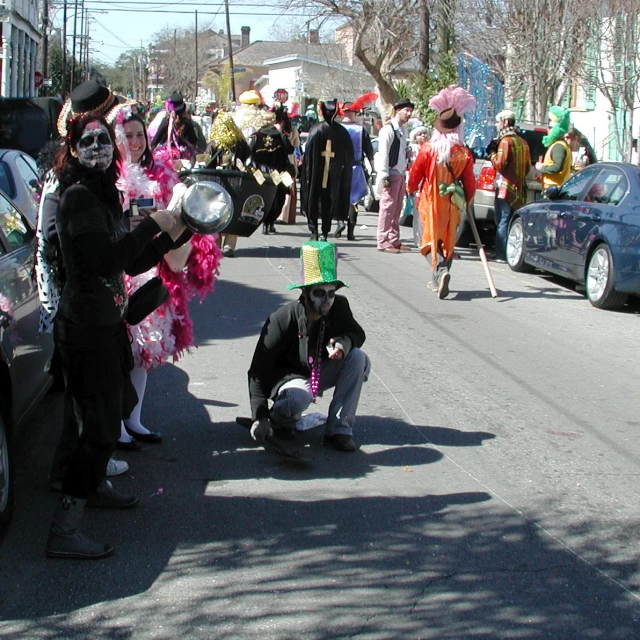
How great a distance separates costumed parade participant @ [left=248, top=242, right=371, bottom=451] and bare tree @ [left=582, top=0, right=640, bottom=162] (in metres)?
14.1

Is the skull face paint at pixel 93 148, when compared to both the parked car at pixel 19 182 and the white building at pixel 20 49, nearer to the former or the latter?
the parked car at pixel 19 182

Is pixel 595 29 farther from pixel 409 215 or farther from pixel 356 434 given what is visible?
pixel 356 434

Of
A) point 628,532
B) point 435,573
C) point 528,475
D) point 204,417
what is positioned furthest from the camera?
point 204,417

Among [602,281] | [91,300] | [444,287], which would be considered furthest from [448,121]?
[91,300]

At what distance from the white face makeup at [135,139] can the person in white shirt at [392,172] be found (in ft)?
27.6

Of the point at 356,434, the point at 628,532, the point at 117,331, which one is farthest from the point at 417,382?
the point at 117,331

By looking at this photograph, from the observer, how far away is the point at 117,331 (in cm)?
410

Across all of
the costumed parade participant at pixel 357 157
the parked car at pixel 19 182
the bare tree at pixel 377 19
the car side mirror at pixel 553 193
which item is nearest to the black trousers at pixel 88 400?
the parked car at pixel 19 182

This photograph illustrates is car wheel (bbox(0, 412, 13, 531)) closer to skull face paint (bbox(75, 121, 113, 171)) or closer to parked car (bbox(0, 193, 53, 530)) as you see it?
parked car (bbox(0, 193, 53, 530))

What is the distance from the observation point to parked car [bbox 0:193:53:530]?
14.4 ft

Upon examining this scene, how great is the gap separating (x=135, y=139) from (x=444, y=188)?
19.4ft

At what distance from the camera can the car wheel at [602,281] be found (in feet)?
33.7

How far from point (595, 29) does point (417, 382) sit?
14.4 metres

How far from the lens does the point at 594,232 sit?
10609mm
